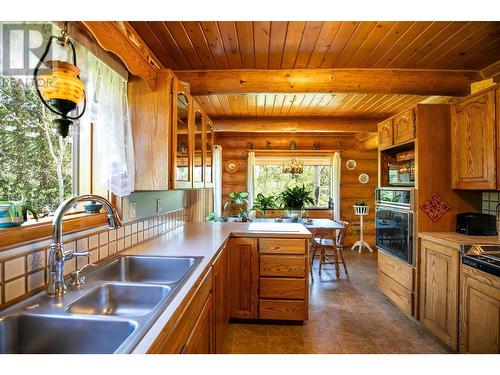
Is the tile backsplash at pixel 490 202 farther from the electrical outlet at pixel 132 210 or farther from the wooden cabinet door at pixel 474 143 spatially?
the electrical outlet at pixel 132 210

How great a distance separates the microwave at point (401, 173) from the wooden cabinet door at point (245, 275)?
168 cm

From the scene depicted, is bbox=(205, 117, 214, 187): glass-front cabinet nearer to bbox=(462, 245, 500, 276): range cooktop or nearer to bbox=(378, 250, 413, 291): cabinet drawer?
bbox=(378, 250, 413, 291): cabinet drawer

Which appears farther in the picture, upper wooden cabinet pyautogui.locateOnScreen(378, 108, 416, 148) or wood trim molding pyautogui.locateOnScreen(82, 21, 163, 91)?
upper wooden cabinet pyautogui.locateOnScreen(378, 108, 416, 148)

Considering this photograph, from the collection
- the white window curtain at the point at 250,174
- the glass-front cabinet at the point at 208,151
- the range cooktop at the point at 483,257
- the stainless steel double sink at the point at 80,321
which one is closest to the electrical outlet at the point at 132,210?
the stainless steel double sink at the point at 80,321

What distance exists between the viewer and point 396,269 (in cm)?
271

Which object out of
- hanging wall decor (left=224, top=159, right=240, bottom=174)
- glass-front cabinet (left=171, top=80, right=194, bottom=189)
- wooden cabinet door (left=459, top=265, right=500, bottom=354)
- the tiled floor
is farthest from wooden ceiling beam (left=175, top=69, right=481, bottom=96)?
hanging wall decor (left=224, top=159, right=240, bottom=174)

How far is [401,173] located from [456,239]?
0.95m

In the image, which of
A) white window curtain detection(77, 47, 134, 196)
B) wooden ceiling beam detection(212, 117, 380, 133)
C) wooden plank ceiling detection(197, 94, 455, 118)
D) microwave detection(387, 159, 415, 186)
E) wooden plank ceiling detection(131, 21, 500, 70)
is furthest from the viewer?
wooden ceiling beam detection(212, 117, 380, 133)

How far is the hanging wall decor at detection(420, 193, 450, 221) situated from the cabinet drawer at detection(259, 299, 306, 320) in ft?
4.64

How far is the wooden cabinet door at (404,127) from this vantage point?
2463 millimetres

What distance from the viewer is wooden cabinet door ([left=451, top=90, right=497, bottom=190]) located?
1.99 m

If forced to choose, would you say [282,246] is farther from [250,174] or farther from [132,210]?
[250,174]

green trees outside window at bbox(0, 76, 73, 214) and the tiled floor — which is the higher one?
green trees outside window at bbox(0, 76, 73, 214)
